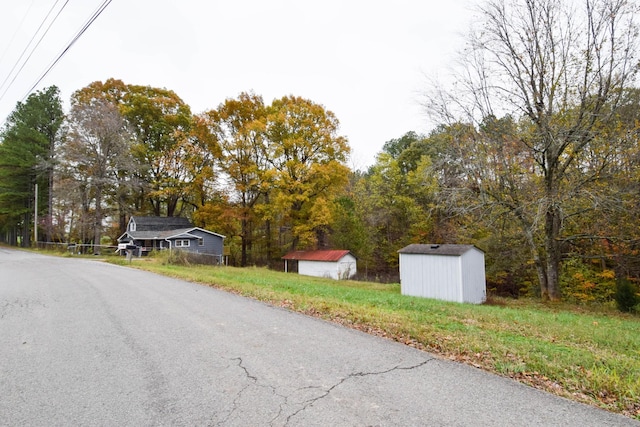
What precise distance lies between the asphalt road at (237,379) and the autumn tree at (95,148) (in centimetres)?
2336

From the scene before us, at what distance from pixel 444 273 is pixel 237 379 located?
39.8 feet

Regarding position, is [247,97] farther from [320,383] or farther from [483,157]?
[320,383]

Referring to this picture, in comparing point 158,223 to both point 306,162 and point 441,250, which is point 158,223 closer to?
point 306,162

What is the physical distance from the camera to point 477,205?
45.2 ft

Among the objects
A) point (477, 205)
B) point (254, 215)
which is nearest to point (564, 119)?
point (477, 205)

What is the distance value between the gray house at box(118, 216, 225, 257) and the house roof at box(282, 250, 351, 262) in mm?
7323

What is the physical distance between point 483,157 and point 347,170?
478 inches

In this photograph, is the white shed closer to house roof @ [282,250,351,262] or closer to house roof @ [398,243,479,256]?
house roof @ [398,243,479,256]

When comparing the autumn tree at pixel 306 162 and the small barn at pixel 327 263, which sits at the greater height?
the autumn tree at pixel 306 162

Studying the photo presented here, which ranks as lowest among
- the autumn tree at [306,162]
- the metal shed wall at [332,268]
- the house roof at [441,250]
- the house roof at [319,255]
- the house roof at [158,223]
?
the metal shed wall at [332,268]

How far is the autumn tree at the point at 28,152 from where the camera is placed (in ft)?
105

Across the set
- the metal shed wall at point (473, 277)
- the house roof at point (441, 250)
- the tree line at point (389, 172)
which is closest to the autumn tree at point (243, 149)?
the tree line at point (389, 172)

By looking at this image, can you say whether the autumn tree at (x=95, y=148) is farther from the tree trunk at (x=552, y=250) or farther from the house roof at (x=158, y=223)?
the tree trunk at (x=552, y=250)

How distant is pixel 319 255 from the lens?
1037 inches
